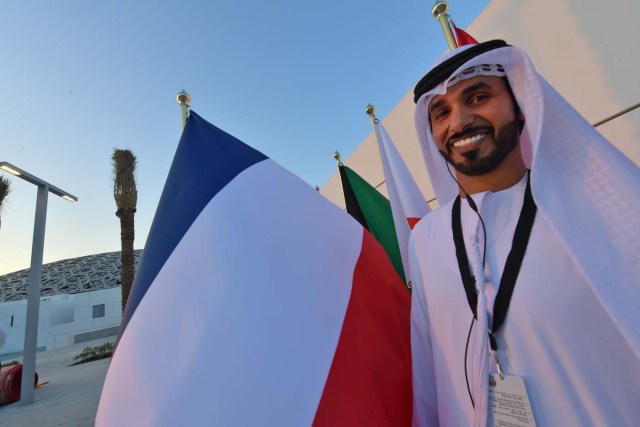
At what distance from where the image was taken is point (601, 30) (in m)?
2.49

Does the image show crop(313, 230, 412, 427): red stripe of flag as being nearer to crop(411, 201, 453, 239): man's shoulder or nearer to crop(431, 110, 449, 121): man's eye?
crop(411, 201, 453, 239): man's shoulder

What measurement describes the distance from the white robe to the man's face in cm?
13

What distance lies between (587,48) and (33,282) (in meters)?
A: 8.70

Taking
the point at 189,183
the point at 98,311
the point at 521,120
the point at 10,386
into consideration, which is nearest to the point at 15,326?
the point at 98,311

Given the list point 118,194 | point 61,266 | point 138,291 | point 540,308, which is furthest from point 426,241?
point 61,266

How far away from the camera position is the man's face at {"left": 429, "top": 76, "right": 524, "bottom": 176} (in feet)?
3.67

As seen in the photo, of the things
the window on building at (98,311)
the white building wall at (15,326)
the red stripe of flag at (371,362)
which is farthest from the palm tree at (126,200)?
the red stripe of flag at (371,362)

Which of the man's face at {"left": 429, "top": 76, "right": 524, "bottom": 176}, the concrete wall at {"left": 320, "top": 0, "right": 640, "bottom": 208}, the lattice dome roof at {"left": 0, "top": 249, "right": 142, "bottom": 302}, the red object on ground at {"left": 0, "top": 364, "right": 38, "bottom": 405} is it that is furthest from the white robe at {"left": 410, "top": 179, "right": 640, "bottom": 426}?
the lattice dome roof at {"left": 0, "top": 249, "right": 142, "bottom": 302}

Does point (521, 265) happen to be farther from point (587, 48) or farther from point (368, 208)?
point (587, 48)

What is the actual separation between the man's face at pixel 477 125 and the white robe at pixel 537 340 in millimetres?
128

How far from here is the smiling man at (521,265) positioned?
79cm

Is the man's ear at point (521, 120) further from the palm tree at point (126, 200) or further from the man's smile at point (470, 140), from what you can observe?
the palm tree at point (126, 200)

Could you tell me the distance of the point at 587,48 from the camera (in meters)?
2.61

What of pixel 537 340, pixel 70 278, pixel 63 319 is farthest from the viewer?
pixel 70 278
